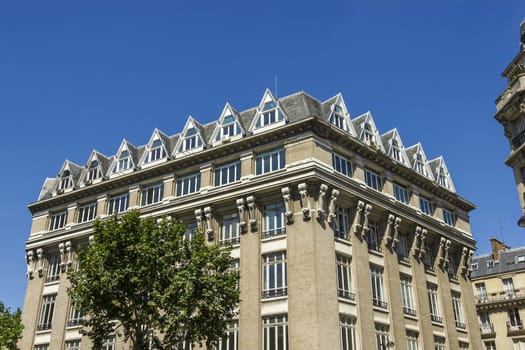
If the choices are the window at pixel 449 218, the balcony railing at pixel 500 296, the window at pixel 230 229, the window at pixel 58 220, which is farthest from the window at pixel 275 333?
the balcony railing at pixel 500 296

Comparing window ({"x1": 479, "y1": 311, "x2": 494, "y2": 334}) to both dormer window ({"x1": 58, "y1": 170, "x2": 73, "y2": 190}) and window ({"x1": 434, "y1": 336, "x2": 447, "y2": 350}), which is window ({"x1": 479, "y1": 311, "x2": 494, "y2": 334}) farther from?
dormer window ({"x1": 58, "y1": 170, "x2": 73, "y2": 190})

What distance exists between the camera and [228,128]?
42.0m

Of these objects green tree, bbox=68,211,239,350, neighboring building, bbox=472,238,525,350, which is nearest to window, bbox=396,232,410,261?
green tree, bbox=68,211,239,350

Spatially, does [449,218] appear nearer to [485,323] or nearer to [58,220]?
[485,323]

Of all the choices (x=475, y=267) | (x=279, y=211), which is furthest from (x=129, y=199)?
(x=475, y=267)

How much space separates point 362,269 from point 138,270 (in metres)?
16.4

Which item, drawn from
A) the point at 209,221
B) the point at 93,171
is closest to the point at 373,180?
the point at 209,221

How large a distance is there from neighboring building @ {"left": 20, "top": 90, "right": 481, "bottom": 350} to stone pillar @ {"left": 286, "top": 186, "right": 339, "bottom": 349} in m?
0.09

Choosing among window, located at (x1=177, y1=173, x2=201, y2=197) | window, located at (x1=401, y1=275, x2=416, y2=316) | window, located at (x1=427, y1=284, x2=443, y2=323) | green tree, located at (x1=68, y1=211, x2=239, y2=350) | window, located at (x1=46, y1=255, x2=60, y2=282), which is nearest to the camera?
green tree, located at (x1=68, y1=211, x2=239, y2=350)

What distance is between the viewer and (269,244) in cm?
3650

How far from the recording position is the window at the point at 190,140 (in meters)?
43.4

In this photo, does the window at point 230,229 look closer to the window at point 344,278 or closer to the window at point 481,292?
the window at point 344,278

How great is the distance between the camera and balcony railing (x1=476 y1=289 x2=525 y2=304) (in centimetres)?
5688

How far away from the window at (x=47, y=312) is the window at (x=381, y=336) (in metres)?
27.6
